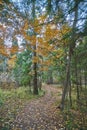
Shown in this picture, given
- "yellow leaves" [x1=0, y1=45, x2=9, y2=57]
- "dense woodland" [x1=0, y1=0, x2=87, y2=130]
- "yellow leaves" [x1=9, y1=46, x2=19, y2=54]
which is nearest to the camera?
"dense woodland" [x1=0, y1=0, x2=87, y2=130]

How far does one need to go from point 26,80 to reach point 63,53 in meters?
7.63

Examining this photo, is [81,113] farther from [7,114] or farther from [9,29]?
[9,29]

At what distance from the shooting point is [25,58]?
65.5ft

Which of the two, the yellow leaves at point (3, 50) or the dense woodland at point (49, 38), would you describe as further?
the yellow leaves at point (3, 50)

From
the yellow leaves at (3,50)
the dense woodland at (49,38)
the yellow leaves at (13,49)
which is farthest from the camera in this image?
the yellow leaves at (13,49)

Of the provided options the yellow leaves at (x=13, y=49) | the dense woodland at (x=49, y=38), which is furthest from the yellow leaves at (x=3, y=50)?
the yellow leaves at (x=13, y=49)

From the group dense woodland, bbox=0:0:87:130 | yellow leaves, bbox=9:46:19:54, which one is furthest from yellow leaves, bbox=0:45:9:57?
yellow leaves, bbox=9:46:19:54

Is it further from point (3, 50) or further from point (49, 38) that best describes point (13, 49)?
point (49, 38)

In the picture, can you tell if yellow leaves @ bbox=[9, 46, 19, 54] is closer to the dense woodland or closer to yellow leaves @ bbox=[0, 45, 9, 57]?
the dense woodland

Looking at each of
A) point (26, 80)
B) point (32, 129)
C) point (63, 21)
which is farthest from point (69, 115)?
point (26, 80)

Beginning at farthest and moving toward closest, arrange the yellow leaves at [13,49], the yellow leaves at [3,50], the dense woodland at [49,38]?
the yellow leaves at [13,49]
the yellow leaves at [3,50]
the dense woodland at [49,38]

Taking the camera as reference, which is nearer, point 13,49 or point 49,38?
point 49,38

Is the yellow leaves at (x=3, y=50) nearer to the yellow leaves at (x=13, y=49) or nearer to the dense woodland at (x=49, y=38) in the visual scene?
the dense woodland at (x=49, y=38)

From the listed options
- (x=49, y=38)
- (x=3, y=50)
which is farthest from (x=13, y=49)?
(x=49, y=38)
